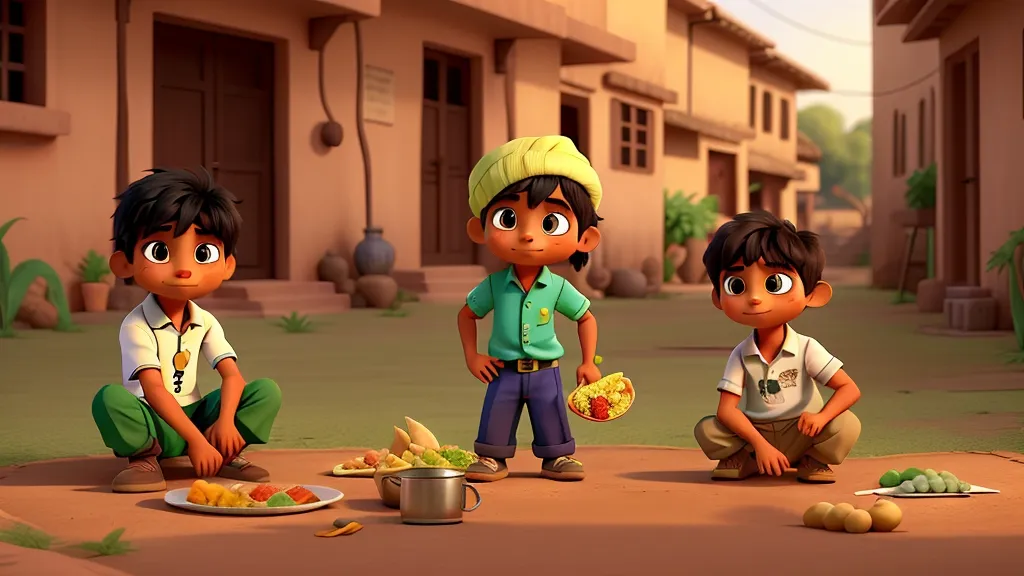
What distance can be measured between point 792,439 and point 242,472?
1869 millimetres

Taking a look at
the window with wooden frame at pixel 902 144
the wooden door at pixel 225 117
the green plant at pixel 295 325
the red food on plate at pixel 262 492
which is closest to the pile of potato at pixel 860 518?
the red food on plate at pixel 262 492

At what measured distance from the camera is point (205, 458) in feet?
14.8

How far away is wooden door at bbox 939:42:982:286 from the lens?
1385cm

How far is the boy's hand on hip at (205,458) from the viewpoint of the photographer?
4512 millimetres

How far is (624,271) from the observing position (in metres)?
19.7

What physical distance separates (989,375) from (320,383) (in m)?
3.96

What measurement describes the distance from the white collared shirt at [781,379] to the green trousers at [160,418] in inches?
61.7

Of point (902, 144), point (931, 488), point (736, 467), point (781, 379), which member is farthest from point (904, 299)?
point (931, 488)

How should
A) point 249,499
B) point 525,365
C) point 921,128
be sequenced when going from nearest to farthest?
point 249,499 → point 525,365 → point 921,128

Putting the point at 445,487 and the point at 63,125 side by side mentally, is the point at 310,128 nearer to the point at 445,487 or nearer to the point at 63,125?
the point at 63,125

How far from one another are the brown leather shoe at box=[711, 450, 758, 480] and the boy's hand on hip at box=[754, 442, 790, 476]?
0.28ft

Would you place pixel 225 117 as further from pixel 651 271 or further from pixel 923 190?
pixel 651 271

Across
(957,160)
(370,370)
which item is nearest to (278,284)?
(370,370)

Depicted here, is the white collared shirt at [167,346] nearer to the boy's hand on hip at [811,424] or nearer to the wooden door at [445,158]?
the boy's hand on hip at [811,424]
